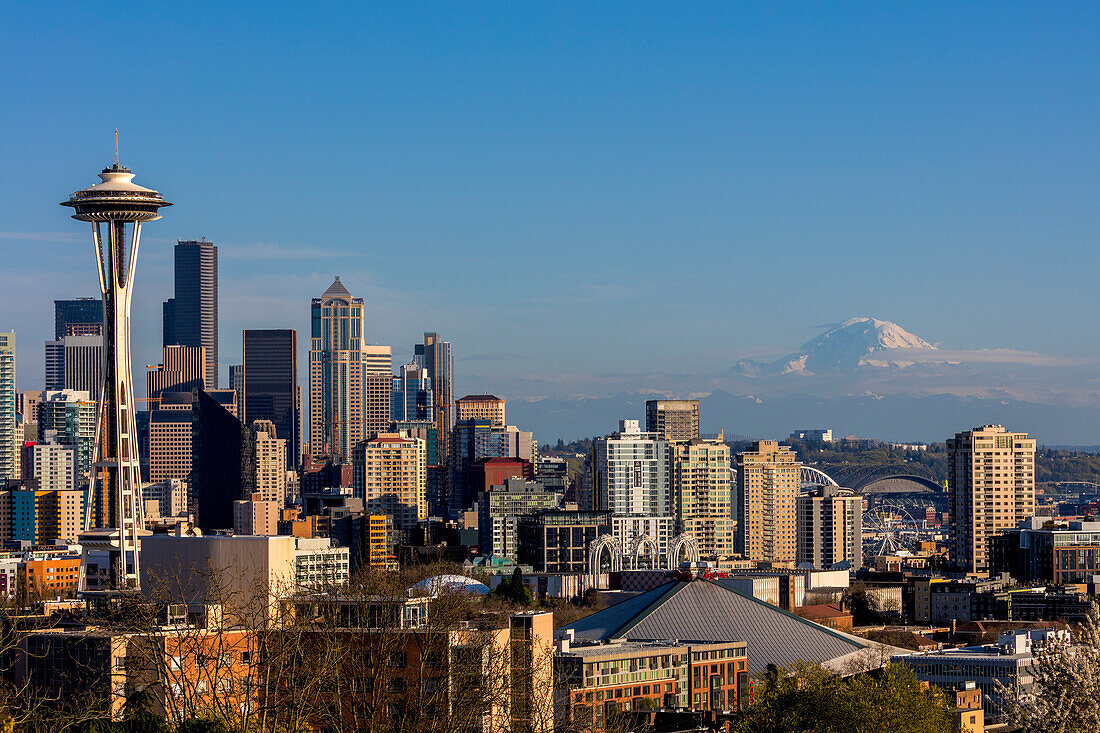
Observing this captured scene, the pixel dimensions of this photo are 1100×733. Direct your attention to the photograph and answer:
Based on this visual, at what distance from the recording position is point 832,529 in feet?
570

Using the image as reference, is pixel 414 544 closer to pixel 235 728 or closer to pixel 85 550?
pixel 85 550

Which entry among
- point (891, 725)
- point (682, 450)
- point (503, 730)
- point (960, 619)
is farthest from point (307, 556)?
point (682, 450)

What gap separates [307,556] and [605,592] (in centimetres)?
2650

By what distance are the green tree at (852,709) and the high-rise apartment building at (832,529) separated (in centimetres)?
11978

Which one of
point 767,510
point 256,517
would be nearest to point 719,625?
point 256,517

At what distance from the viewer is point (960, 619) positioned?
121m

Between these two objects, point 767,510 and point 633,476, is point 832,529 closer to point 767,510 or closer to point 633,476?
point 767,510

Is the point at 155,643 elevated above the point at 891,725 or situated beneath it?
elevated above

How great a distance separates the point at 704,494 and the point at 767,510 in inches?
475

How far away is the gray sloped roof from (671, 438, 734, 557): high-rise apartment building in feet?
270

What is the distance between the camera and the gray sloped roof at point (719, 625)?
81.0 m

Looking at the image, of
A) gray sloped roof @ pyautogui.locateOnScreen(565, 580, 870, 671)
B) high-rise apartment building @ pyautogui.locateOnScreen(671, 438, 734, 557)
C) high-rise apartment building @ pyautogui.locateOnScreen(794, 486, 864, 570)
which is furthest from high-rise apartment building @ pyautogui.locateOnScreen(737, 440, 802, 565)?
gray sloped roof @ pyautogui.locateOnScreen(565, 580, 870, 671)

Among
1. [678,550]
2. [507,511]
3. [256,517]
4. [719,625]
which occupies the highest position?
[507,511]

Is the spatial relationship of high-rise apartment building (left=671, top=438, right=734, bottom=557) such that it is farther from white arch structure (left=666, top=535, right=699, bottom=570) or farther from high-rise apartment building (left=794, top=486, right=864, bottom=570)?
white arch structure (left=666, top=535, right=699, bottom=570)
